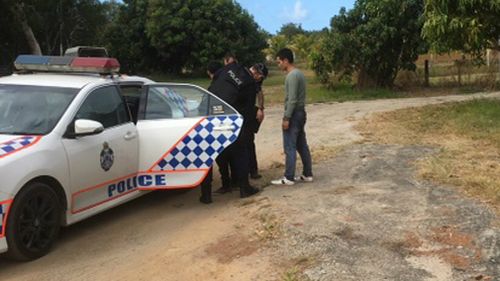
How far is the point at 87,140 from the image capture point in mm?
5801

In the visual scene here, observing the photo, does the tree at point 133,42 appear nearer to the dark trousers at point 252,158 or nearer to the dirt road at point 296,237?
the dark trousers at point 252,158

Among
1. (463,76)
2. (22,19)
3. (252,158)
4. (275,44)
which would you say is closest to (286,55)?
(252,158)

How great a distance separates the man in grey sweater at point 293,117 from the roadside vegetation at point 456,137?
152 cm

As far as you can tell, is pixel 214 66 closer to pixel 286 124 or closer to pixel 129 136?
pixel 286 124

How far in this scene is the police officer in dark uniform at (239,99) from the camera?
7.18 meters

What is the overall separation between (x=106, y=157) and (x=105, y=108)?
1.98 ft

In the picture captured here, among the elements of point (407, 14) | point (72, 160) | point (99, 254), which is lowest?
point (99, 254)

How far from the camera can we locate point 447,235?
520 cm

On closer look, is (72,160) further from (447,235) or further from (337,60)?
(337,60)

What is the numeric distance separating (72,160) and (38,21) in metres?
33.6

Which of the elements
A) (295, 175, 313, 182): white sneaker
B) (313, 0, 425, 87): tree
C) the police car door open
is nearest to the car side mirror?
the police car door open

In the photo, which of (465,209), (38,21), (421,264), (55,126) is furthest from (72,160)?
(38,21)

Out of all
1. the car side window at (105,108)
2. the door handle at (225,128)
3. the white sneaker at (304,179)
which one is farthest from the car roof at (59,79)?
the white sneaker at (304,179)

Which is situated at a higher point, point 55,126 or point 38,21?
point 38,21
